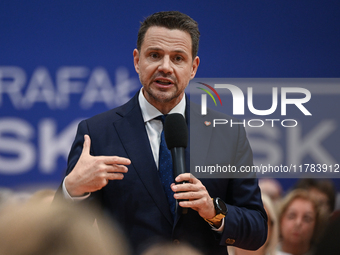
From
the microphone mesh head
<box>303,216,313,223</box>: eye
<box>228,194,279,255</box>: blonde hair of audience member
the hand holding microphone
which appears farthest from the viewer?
<box>303,216,313,223</box>: eye

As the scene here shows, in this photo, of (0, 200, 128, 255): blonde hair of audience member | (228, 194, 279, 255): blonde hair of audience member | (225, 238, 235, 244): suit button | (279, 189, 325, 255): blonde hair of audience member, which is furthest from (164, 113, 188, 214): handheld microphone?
(279, 189, 325, 255): blonde hair of audience member

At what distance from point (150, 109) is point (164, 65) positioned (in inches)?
10.1

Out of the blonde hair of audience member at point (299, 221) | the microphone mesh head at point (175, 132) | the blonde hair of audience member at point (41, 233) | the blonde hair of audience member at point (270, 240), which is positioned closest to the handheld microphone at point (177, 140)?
the microphone mesh head at point (175, 132)

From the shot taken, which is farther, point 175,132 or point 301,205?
point 301,205

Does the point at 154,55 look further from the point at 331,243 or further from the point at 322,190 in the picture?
the point at 322,190

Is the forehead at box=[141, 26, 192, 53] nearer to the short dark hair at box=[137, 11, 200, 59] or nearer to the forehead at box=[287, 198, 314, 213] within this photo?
the short dark hair at box=[137, 11, 200, 59]

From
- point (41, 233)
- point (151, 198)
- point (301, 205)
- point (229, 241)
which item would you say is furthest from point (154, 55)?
point (301, 205)

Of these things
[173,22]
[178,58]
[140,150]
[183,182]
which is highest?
[173,22]

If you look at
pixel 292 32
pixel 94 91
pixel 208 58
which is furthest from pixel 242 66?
pixel 94 91

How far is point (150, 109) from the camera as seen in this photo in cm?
204

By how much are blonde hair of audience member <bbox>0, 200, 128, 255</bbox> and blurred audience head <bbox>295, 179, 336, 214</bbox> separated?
2.74 m

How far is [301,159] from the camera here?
3033 mm

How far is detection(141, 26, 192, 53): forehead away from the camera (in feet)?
6.53

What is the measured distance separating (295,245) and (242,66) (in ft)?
5.31
